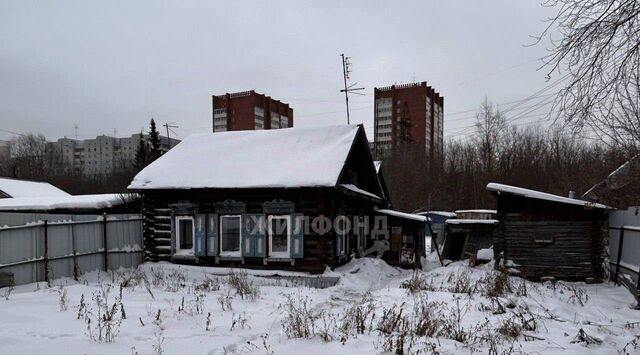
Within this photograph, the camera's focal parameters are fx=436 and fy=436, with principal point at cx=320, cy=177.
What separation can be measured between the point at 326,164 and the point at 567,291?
7621mm

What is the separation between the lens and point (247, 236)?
14453mm

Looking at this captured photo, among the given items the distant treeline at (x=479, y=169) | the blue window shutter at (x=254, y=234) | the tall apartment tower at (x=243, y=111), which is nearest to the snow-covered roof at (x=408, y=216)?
the blue window shutter at (x=254, y=234)

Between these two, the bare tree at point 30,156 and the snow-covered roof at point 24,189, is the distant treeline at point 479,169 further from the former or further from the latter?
the bare tree at point 30,156

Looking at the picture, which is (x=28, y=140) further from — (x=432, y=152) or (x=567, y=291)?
(x=567, y=291)

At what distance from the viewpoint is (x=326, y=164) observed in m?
14.2

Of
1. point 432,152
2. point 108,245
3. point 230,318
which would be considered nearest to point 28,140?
point 432,152

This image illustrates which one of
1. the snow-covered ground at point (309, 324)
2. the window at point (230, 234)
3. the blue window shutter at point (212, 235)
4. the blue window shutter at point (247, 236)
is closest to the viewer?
the snow-covered ground at point (309, 324)

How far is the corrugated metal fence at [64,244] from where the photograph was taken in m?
11.8

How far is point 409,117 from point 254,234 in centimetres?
4096

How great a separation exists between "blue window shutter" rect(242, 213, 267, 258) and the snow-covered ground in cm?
391

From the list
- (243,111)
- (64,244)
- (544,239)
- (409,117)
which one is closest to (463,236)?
(544,239)

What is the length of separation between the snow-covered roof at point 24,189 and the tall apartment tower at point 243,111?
72.3 ft

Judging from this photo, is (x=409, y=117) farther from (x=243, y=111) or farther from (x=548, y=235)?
(x=548, y=235)

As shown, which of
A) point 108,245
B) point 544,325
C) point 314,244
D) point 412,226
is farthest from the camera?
point 412,226
